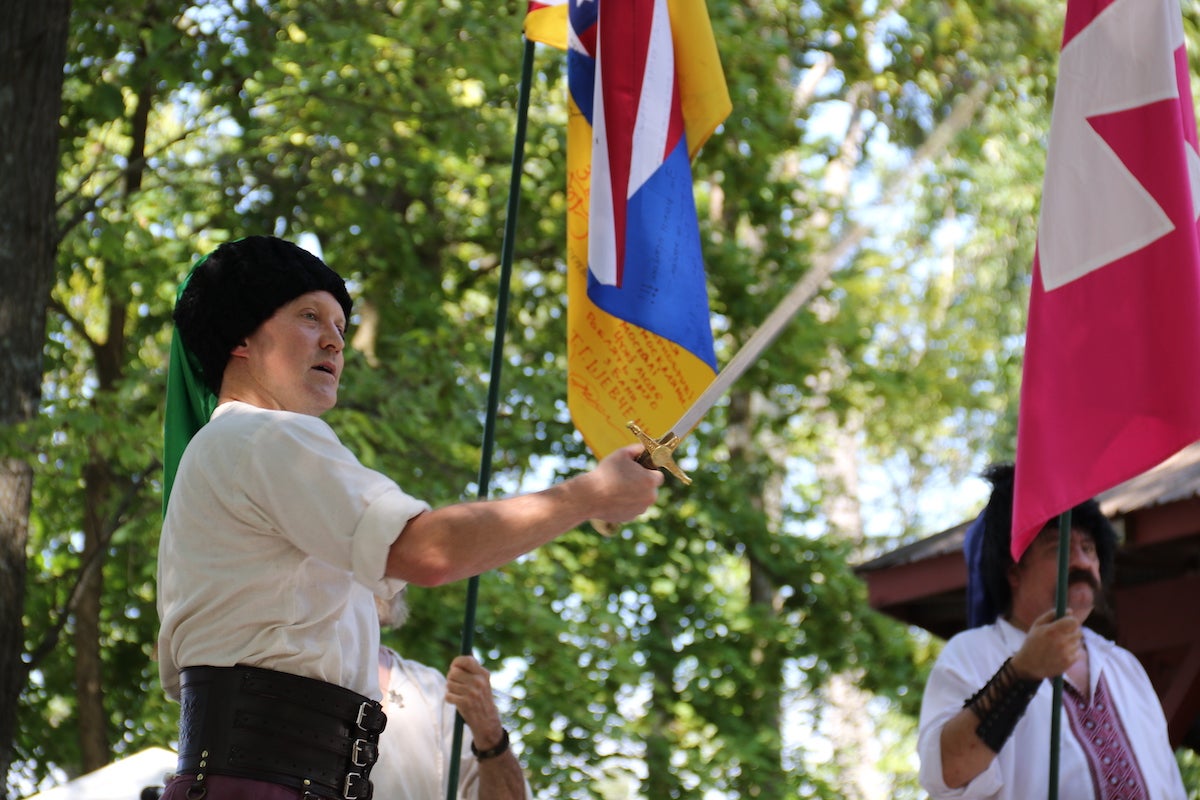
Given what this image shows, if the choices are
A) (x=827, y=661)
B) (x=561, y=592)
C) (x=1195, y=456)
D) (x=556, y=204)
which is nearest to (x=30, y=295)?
(x=1195, y=456)

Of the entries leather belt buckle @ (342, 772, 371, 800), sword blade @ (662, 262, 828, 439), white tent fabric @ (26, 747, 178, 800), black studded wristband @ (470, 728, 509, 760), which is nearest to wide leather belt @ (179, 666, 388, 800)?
leather belt buckle @ (342, 772, 371, 800)

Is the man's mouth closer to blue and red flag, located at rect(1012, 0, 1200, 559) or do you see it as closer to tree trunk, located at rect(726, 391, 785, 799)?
blue and red flag, located at rect(1012, 0, 1200, 559)

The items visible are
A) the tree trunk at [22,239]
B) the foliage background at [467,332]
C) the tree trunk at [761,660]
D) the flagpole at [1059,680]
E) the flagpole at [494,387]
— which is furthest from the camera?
the tree trunk at [761,660]

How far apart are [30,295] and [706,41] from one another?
2.58 meters

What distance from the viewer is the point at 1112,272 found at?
11.3ft

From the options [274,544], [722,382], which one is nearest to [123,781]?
[274,544]

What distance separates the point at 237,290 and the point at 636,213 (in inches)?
47.2

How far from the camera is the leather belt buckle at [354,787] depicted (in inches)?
89.3

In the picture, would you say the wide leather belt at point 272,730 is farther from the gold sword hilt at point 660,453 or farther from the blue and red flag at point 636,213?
the blue and red flag at point 636,213

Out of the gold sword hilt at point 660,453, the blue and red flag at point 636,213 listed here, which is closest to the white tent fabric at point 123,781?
the blue and red flag at point 636,213

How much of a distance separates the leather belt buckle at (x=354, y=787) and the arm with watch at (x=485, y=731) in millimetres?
1022

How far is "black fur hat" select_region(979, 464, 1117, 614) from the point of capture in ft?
12.8

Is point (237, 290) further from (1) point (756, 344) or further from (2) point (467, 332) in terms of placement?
(2) point (467, 332)

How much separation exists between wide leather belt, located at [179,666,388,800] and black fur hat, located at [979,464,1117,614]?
2.09m
